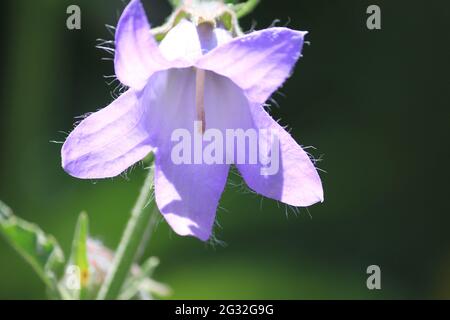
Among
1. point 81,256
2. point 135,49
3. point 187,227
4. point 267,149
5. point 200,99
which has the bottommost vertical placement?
point 81,256

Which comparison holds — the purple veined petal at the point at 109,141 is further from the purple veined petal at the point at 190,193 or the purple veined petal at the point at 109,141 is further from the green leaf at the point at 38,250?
the green leaf at the point at 38,250

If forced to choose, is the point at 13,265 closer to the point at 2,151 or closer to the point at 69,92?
the point at 2,151

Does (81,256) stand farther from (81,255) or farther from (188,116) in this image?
(188,116)

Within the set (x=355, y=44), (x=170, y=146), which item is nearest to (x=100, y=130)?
(x=170, y=146)

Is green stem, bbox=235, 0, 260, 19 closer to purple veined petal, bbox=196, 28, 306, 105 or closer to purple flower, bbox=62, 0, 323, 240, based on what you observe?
purple flower, bbox=62, 0, 323, 240

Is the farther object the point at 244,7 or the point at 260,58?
the point at 244,7

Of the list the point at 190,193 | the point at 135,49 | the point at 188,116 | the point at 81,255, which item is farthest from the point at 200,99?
the point at 81,255
